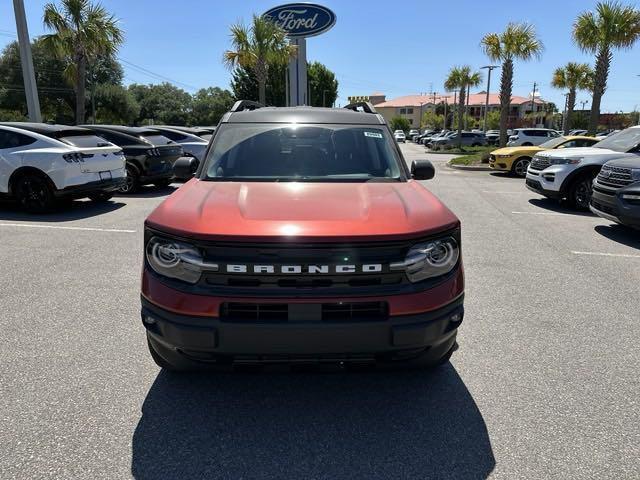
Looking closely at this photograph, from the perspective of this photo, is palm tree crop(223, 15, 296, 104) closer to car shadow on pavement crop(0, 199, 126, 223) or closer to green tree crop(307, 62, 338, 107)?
car shadow on pavement crop(0, 199, 126, 223)

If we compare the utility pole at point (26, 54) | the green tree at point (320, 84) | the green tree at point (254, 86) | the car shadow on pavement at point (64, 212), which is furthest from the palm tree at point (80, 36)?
the green tree at point (320, 84)

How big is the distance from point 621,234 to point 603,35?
58.5 feet

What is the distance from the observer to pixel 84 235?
7.27 metres

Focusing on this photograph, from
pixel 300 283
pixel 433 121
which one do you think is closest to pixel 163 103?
pixel 433 121

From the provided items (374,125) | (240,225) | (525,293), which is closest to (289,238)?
(240,225)

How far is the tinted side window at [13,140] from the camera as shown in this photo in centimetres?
882

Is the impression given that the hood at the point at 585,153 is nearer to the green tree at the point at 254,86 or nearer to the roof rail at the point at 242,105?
the roof rail at the point at 242,105

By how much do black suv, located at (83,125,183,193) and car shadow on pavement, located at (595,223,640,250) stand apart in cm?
921

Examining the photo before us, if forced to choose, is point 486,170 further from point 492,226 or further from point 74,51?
point 74,51

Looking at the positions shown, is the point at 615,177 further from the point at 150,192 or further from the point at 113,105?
the point at 113,105

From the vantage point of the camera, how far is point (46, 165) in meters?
8.55

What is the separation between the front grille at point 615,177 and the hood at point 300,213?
5.55 m

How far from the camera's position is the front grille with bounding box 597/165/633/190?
720 cm

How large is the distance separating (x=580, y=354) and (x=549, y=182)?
762cm
